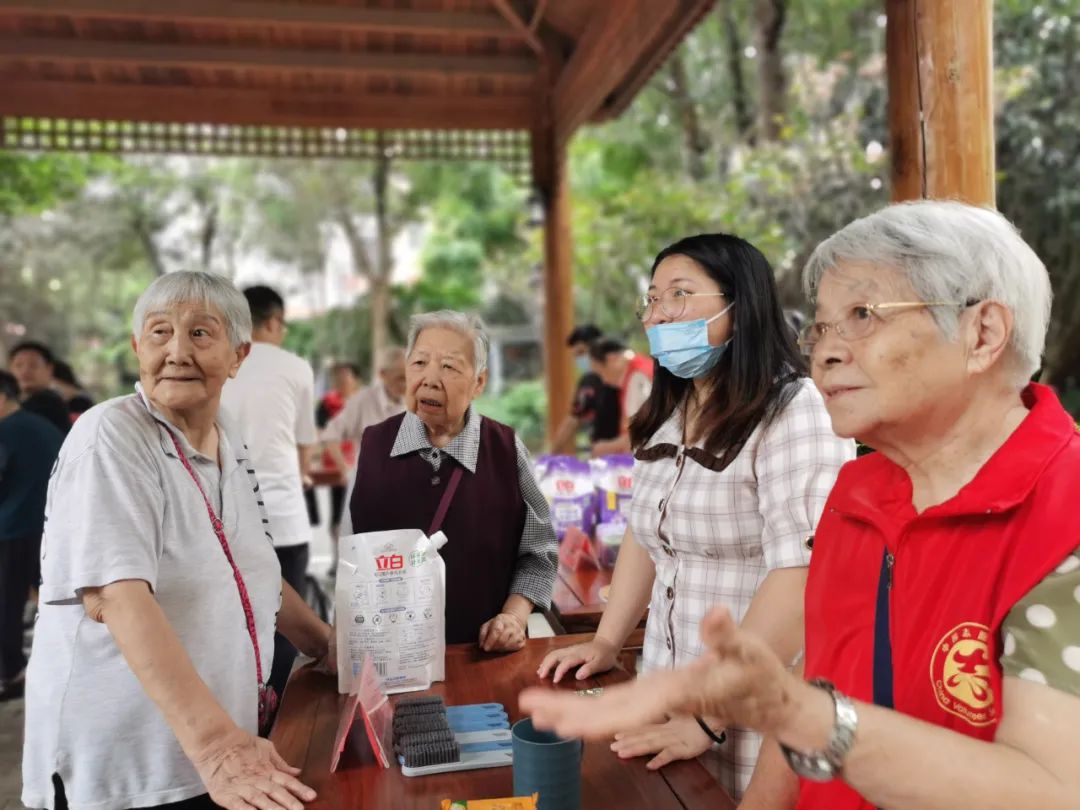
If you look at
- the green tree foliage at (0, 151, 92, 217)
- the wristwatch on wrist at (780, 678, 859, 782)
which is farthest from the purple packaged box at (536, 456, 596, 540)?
the green tree foliage at (0, 151, 92, 217)

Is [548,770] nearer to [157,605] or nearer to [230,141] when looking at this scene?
[157,605]

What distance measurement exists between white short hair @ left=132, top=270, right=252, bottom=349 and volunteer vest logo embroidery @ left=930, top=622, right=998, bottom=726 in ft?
4.19

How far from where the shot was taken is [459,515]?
2.11 metres

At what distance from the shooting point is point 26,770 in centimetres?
139

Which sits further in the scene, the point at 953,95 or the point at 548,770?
the point at 953,95

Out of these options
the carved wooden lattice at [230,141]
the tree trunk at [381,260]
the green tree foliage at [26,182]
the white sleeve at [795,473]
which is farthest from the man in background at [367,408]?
the tree trunk at [381,260]

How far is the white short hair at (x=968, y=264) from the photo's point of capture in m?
0.93

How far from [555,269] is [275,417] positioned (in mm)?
3438

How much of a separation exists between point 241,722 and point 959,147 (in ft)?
6.67

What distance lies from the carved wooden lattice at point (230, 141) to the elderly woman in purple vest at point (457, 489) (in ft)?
13.9

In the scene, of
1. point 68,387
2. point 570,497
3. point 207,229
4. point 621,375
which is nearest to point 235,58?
point 68,387

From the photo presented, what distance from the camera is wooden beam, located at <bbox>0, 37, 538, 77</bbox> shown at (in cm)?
535

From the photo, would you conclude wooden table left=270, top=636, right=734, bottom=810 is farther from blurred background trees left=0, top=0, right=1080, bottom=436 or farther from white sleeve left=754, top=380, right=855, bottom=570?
blurred background trees left=0, top=0, right=1080, bottom=436

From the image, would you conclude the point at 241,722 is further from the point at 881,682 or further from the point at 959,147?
the point at 959,147
